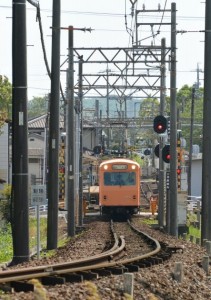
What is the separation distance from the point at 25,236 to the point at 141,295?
5957 mm

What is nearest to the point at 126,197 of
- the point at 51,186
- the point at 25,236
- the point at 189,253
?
the point at 51,186

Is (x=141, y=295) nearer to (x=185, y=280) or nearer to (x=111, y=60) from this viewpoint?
(x=185, y=280)

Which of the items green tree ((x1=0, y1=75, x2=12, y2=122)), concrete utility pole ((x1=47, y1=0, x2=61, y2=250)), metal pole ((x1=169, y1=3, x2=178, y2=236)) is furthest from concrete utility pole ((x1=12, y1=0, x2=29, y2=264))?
green tree ((x1=0, y1=75, x2=12, y2=122))

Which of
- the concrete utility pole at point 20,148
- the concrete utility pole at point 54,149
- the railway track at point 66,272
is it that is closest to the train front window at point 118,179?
the concrete utility pole at point 54,149

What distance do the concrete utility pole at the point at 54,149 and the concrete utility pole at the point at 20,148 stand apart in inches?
279

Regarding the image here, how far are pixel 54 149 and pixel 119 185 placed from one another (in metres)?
19.2

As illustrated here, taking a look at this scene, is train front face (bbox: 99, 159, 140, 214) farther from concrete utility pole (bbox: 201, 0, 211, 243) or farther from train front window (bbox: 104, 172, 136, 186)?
concrete utility pole (bbox: 201, 0, 211, 243)

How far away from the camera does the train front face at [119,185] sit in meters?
43.3

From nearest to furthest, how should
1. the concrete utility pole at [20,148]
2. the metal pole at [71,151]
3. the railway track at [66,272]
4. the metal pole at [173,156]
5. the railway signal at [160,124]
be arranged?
the railway track at [66,272] < the concrete utility pole at [20,148] < the metal pole at [173,156] < the railway signal at [160,124] < the metal pole at [71,151]

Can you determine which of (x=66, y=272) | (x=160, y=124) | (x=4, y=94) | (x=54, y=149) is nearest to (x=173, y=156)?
(x=160, y=124)

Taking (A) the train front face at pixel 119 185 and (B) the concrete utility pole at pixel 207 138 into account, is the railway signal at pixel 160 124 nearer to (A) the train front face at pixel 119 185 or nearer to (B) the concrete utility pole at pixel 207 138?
(B) the concrete utility pole at pixel 207 138

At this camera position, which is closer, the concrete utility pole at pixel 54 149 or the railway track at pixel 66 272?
the railway track at pixel 66 272

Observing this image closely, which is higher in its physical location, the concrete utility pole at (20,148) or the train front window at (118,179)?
the concrete utility pole at (20,148)

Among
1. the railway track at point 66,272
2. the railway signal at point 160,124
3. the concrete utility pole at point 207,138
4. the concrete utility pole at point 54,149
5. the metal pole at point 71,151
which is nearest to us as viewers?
the railway track at point 66,272
